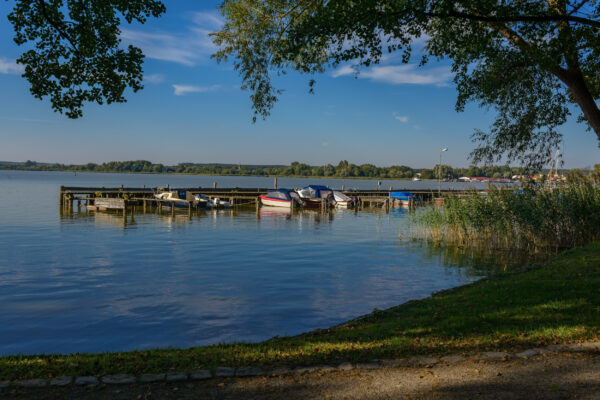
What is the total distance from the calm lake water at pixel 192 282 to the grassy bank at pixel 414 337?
2795mm

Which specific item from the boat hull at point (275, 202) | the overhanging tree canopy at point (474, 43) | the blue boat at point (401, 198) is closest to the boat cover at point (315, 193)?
the boat hull at point (275, 202)

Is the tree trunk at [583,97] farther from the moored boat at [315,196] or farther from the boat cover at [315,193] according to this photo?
the boat cover at [315,193]

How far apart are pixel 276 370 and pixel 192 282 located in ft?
35.0

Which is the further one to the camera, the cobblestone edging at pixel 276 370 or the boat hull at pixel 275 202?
the boat hull at pixel 275 202

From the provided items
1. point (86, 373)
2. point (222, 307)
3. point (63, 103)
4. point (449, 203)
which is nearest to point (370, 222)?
point (449, 203)

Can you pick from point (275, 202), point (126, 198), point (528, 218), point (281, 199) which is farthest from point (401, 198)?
point (528, 218)

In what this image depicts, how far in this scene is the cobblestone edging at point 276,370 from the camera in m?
5.67

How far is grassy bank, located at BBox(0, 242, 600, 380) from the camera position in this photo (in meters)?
6.39

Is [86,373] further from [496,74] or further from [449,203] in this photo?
[449,203]

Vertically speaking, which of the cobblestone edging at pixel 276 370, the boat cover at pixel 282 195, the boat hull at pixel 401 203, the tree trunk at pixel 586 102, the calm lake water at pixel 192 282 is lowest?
the calm lake water at pixel 192 282

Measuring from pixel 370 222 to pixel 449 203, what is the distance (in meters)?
15.8

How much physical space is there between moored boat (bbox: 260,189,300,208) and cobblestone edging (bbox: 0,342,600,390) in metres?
48.4

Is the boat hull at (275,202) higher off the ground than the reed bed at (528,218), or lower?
lower

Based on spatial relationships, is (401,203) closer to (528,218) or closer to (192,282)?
(528,218)
